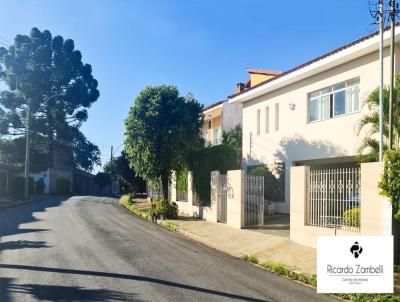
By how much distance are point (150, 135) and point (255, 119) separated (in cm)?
591

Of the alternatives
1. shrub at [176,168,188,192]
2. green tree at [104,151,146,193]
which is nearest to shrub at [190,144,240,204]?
shrub at [176,168,188,192]

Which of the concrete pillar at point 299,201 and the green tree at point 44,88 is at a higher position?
the green tree at point 44,88

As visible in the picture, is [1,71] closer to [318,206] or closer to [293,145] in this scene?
[293,145]

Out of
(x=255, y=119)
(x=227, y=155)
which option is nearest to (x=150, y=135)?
(x=227, y=155)

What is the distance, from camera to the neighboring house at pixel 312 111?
1619 centimetres

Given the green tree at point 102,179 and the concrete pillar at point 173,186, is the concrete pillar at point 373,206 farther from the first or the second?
the green tree at point 102,179

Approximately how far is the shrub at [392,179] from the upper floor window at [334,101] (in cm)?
762

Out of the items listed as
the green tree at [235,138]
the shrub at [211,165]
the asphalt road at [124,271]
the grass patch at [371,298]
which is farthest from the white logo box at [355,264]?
the green tree at [235,138]

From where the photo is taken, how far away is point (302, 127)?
1972cm

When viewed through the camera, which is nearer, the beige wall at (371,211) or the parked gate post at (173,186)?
the beige wall at (371,211)

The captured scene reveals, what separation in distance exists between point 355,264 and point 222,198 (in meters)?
11.6

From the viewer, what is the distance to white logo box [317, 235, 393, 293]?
22.8 ft

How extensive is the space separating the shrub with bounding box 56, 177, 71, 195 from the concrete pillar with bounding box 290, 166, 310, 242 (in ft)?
128

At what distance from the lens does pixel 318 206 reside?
12328 millimetres
